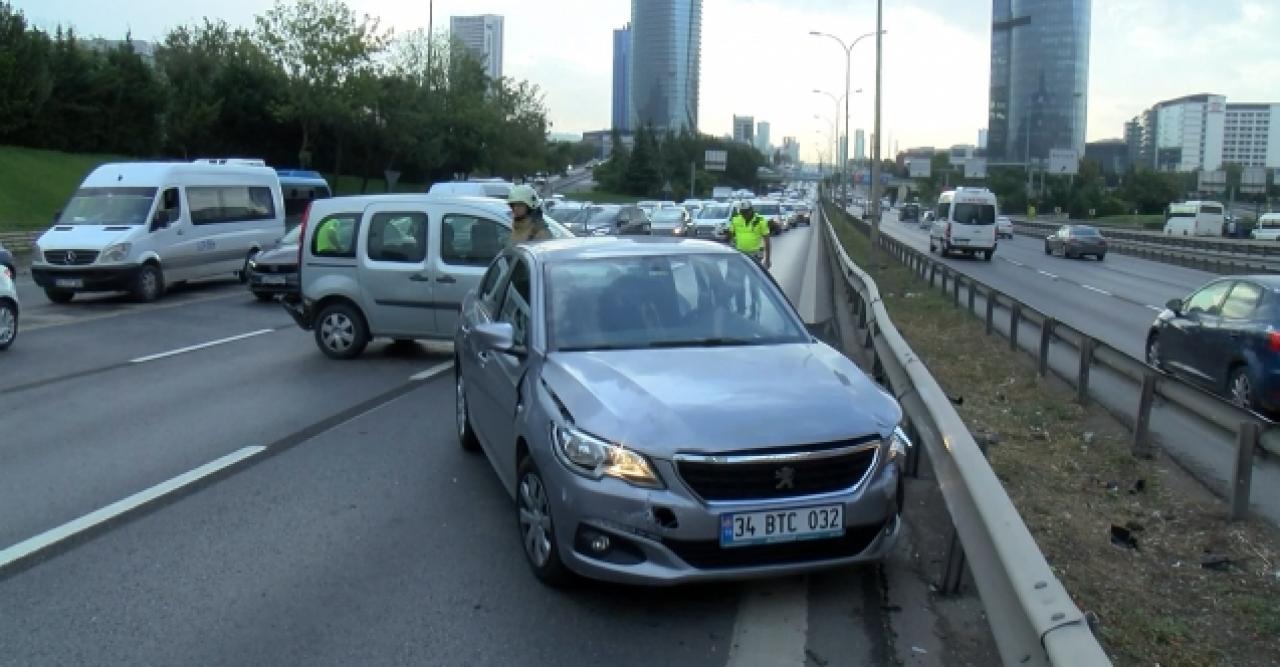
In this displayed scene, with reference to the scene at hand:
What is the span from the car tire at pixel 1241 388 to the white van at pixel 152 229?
16.9m

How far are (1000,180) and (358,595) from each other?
139538 millimetres

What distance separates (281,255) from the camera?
2014 cm

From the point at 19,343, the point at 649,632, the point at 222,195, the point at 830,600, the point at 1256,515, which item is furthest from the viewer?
the point at 222,195

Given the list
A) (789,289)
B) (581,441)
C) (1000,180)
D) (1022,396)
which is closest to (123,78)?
(789,289)

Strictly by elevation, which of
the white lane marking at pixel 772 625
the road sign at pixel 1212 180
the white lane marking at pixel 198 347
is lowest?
the white lane marking at pixel 198 347

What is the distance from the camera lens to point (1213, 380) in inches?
459

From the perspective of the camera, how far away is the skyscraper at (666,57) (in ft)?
557

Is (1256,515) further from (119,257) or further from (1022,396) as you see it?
(119,257)

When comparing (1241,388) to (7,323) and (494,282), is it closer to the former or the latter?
(494,282)

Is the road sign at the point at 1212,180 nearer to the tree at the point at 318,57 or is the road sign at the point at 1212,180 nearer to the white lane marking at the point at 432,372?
the tree at the point at 318,57

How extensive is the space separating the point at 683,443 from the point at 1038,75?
160431 millimetres

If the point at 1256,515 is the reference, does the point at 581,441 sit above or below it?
above

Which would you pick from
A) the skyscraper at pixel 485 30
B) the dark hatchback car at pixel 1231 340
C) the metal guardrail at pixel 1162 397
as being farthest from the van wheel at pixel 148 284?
the skyscraper at pixel 485 30

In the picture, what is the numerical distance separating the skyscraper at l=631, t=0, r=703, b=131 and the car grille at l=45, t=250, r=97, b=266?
15076cm
